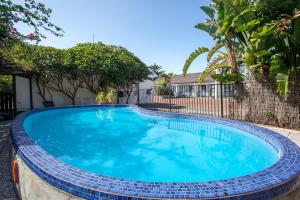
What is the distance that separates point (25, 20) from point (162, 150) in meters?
6.23

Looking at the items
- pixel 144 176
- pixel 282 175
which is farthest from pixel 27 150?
pixel 282 175

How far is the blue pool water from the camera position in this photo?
160 inches

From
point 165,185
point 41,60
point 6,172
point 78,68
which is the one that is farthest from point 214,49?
point 41,60

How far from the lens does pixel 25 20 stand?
6938 millimetres

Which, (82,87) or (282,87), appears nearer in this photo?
(282,87)

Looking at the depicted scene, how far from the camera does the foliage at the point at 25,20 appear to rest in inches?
241

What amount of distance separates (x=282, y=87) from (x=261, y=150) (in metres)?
2.28

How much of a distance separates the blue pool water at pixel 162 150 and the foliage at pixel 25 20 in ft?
11.4

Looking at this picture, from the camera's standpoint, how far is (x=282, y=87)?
6016 millimetres

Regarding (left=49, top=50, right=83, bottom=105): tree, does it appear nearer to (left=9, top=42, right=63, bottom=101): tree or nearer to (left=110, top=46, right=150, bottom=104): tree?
(left=9, top=42, right=63, bottom=101): tree

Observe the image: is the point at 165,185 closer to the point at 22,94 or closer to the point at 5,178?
the point at 5,178

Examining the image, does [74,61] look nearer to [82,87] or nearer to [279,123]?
[82,87]

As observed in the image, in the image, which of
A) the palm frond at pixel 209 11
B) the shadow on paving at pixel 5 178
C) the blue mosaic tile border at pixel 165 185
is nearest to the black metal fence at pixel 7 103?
the shadow on paving at pixel 5 178

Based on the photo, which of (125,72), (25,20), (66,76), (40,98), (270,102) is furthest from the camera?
(125,72)
